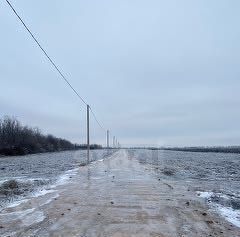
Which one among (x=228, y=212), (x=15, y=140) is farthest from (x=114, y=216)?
(x=15, y=140)

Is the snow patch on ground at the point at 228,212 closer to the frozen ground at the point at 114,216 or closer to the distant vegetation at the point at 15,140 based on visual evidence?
the frozen ground at the point at 114,216

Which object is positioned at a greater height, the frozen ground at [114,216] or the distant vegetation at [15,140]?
the distant vegetation at [15,140]

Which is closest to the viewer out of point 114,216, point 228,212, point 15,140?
point 114,216

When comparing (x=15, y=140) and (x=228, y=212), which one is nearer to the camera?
(x=228, y=212)

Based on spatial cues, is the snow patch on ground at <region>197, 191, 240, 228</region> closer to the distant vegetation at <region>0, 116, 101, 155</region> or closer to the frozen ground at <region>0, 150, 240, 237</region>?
the frozen ground at <region>0, 150, 240, 237</region>

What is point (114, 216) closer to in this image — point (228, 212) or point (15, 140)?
point (228, 212)

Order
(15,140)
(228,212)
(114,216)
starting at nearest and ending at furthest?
(114,216) < (228,212) < (15,140)

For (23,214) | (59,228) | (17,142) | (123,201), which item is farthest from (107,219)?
(17,142)

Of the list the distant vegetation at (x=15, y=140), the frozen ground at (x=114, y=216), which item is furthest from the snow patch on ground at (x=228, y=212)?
the distant vegetation at (x=15, y=140)

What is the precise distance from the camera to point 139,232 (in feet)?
27.8

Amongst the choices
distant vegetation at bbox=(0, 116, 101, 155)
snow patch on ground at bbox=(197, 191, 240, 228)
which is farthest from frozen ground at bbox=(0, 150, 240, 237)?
distant vegetation at bbox=(0, 116, 101, 155)

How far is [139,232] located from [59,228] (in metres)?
1.75

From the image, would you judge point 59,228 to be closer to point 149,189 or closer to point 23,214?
point 23,214

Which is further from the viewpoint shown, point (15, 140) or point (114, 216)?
point (15, 140)
